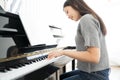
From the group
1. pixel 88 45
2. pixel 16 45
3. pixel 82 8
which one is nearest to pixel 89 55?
pixel 88 45

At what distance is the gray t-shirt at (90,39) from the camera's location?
134cm

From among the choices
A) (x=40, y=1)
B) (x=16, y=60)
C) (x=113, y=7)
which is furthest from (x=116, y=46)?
(x=16, y=60)

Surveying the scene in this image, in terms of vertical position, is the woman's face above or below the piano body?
above

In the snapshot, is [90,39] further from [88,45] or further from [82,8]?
[82,8]

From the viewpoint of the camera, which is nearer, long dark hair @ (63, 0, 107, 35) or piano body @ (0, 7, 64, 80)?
piano body @ (0, 7, 64, 80)

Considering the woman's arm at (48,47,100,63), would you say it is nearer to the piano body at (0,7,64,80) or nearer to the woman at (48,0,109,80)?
the woman at (48,0,109,80)

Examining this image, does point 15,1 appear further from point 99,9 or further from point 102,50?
point 99,9

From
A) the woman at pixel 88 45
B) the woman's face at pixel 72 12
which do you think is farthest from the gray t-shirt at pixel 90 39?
the woman's face at pixel 72 12

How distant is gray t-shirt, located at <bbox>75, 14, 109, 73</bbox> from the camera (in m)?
1.34

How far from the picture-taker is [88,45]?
4.38ft

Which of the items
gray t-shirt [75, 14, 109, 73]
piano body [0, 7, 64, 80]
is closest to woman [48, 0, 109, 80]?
gray t-shirt [75, 14, 109, 73]

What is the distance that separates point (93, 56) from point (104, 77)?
222mm

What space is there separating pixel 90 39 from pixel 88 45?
44mm

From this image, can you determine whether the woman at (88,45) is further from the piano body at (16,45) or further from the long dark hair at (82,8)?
the piano body at (16,45)
